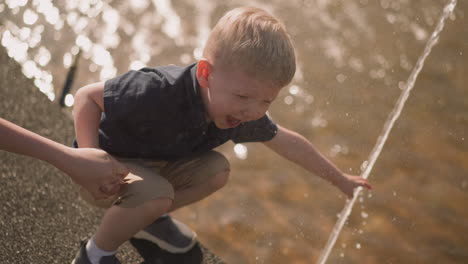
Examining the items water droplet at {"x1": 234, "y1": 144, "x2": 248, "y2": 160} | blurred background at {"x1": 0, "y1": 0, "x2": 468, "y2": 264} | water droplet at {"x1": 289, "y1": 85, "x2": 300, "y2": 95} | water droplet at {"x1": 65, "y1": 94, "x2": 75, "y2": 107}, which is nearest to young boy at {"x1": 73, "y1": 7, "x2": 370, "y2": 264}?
blurred background at {"x1": 0, "y1": 0, "x2": 468, "y2": 264}

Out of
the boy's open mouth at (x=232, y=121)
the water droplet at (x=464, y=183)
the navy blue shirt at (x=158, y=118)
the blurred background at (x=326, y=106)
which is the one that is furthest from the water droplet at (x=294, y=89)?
the boy's open mouth at (x=232, y=121)

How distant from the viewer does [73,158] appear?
1.66 m

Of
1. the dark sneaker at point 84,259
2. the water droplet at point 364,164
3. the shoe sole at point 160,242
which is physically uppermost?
the dark sneaker at point 84,259

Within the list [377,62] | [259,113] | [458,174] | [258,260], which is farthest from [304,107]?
[259,113]

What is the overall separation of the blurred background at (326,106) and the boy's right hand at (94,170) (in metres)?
0.74

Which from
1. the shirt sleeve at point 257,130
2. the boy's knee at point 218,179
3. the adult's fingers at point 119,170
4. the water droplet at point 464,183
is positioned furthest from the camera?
the water droplet at point 464,183

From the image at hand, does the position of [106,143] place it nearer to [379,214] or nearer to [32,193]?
[32,193]

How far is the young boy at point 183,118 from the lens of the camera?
1.78m

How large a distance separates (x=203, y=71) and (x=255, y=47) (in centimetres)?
17

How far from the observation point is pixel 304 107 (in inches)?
122

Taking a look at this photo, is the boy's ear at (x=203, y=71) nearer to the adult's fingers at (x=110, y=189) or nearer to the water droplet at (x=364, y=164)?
the adult's fingers at (x=110, y=189)

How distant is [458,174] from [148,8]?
1.83m

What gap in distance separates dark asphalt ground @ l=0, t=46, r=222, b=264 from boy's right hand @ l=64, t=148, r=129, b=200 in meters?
0.47

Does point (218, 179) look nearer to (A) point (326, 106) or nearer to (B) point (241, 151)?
(B) point (241, 151)
